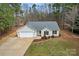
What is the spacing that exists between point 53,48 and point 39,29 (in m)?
0.16

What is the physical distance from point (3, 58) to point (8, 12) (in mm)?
325

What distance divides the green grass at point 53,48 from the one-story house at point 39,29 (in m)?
0.06

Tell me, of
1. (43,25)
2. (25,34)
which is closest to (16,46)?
(25,34)

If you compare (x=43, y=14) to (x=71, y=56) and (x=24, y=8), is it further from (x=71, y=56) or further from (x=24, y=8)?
(x=71, y=56)

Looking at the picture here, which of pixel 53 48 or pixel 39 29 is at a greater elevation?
pixel 39 29

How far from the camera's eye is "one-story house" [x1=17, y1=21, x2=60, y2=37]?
2180mm

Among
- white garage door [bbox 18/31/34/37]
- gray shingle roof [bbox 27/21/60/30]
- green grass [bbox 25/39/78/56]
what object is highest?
gray shingle roof [bbox 27/21/60/30]

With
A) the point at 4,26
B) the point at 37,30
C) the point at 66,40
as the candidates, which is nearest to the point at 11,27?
the point at 4,26

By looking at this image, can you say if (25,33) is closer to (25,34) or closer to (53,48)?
(25,34)

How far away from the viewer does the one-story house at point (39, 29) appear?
2.18 meters

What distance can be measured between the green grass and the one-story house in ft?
0.21

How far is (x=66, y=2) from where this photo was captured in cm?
217

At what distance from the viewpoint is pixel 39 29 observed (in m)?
2.19

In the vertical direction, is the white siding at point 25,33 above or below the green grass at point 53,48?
above
